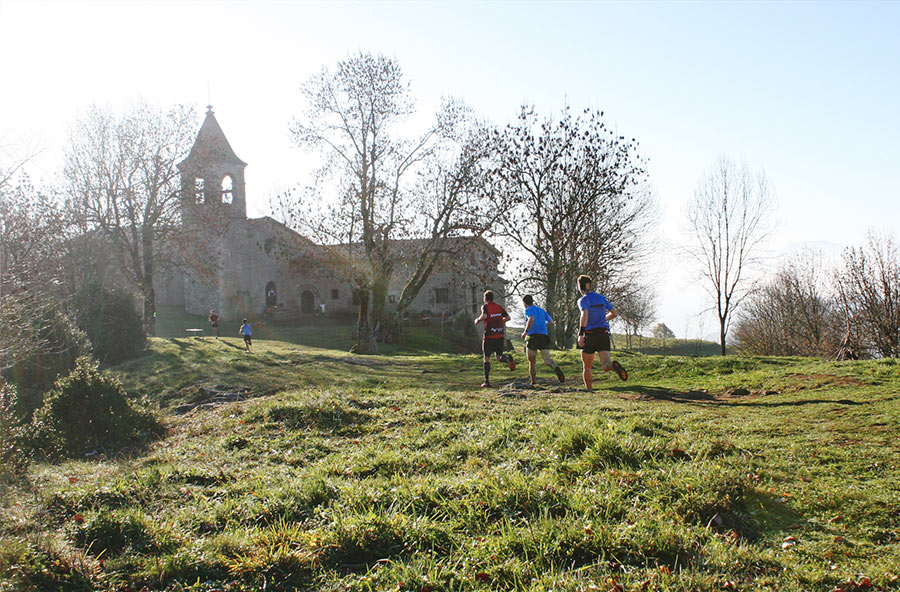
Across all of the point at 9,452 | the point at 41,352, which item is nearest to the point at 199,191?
the point at 41,352

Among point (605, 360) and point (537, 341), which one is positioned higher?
point (537, 341)

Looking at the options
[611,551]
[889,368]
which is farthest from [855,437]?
[889,368]

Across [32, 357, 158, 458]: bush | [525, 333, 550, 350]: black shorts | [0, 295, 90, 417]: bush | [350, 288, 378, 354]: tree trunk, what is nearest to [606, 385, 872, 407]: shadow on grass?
[525, 333, 550, 350]: black shorts

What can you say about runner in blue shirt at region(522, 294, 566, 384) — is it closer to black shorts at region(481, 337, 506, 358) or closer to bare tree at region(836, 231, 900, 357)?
black shorts at region(481, 337, 506, 358)

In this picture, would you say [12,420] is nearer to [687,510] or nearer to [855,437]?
[687,510]

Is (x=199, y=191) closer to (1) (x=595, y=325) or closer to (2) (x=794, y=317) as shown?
(1) (x=595, y=325)

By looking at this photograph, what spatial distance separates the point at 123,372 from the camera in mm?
16750

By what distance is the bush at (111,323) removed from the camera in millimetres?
18562

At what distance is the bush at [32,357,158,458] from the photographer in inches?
359

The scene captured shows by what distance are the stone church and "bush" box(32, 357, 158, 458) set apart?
1743cm

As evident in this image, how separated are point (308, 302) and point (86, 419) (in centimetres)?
4346

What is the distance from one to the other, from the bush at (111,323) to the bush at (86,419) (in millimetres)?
9264

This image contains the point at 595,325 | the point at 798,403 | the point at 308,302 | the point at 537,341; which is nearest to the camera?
the point at 798,403

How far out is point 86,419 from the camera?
9.55 metres
